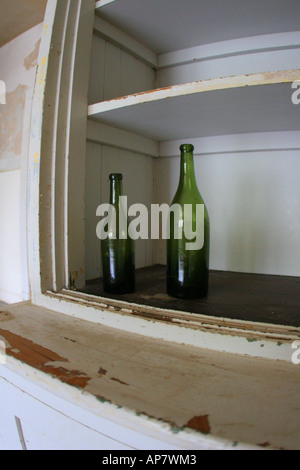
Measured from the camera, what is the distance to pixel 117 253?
0.79 m

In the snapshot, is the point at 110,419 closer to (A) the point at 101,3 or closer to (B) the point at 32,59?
(A) the point at 101,3

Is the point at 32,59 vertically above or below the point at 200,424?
above

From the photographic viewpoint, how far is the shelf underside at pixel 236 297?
59cm

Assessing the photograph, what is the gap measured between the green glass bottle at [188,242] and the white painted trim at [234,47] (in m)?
0.44

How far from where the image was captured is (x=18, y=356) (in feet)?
1.64

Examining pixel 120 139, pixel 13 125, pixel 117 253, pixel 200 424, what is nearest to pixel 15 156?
pixel 13 125

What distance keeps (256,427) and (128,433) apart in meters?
0.16

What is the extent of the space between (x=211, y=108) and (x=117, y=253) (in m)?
0.44

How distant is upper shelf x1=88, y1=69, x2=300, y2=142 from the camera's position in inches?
23.3

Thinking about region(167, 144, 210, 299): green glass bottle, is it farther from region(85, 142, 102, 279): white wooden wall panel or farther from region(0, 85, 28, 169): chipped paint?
region(0, 85, 28, 169): chipped paint

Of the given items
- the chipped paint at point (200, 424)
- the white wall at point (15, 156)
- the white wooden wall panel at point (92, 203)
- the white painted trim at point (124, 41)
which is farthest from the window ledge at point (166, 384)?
the white painted trim at point (124, 41)

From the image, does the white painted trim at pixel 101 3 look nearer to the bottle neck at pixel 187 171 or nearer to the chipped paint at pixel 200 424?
the bottle neck at pixel 187 171

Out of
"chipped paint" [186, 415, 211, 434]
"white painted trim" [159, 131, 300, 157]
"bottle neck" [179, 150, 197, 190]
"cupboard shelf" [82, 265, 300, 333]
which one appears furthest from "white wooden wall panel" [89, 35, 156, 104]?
"chipped paint" [186, 415, 211, 434]

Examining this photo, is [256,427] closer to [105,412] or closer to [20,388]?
[105,412]
